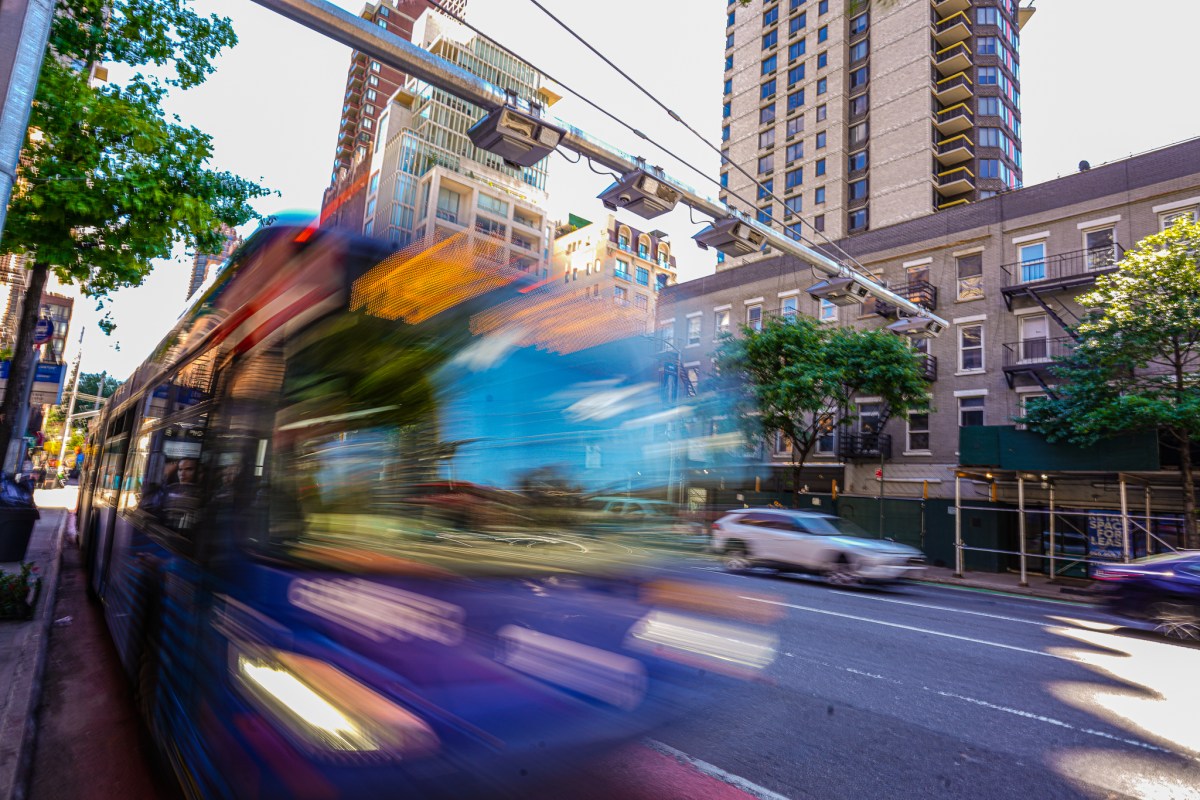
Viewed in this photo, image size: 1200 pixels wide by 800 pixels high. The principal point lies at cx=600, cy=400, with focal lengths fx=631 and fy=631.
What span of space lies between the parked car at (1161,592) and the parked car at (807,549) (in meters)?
3.65

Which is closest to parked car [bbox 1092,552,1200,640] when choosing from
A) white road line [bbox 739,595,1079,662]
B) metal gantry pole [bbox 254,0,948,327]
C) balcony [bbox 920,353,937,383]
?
white road line [bbox 739,595,1079,662]

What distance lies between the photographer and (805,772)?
4.06 m

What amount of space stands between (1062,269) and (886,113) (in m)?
20.1

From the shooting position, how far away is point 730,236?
8883 mm

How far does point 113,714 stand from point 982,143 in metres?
47.8

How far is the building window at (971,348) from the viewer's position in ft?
82.7

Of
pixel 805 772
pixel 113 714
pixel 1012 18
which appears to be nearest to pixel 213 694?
pixel 113 714

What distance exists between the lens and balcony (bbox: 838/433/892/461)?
26.8 metres

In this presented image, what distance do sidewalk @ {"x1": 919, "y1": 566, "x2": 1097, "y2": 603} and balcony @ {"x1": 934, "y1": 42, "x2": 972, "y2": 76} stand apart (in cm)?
3362

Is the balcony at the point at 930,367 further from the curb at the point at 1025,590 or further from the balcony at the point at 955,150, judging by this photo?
the balcony at the point at 955,150

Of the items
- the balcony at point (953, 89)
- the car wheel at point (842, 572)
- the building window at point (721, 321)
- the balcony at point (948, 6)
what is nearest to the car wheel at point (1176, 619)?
the car wheel at point (842, 572)

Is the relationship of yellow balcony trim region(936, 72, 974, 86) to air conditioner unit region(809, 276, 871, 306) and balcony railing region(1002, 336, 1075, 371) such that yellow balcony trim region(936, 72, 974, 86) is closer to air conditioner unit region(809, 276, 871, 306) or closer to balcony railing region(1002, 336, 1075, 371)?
balcony railing region(1002, 336, 1075, 371)


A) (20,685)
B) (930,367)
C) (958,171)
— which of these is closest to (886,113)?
(958,171)

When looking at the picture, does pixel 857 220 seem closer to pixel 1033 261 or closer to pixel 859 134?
pixel 859 134
